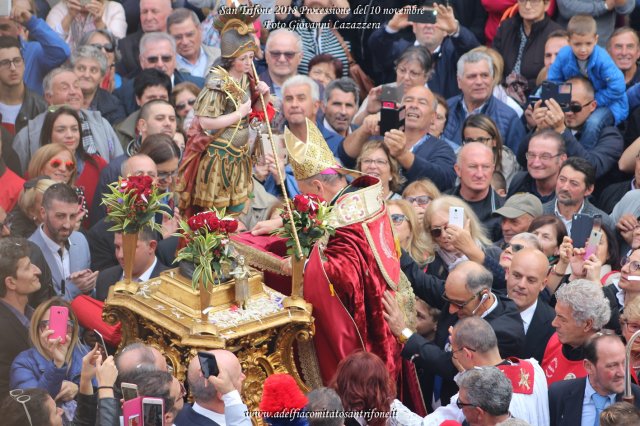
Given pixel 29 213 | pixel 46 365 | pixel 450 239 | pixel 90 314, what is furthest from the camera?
pixel 29 213

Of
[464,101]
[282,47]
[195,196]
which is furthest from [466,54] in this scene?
[195,196]

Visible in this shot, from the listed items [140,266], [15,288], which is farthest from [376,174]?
[15,288]

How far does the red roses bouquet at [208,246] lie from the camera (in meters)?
8.07

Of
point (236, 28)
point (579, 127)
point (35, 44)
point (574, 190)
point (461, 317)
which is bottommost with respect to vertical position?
point (461, 317)

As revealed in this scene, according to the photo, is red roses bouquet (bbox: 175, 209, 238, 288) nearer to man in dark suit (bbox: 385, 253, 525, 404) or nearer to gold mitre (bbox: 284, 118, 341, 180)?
gold mitre (bbox: 284, 118, 341, 180)

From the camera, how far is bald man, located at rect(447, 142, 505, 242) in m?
10.8

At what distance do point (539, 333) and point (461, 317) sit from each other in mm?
646

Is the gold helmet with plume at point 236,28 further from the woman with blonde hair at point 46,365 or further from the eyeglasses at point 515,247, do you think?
the eyeglasses at point 515,247

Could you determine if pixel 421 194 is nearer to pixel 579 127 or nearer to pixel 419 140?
pixel 419 140

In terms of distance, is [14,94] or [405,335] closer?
[405,335]

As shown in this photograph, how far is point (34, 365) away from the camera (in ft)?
27.8

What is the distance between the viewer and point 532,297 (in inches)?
356

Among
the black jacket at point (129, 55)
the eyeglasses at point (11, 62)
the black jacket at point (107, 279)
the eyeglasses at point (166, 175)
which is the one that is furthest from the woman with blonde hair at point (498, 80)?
the black jacket at point (107, 279)

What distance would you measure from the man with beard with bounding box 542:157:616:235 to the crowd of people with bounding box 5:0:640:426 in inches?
0.7
